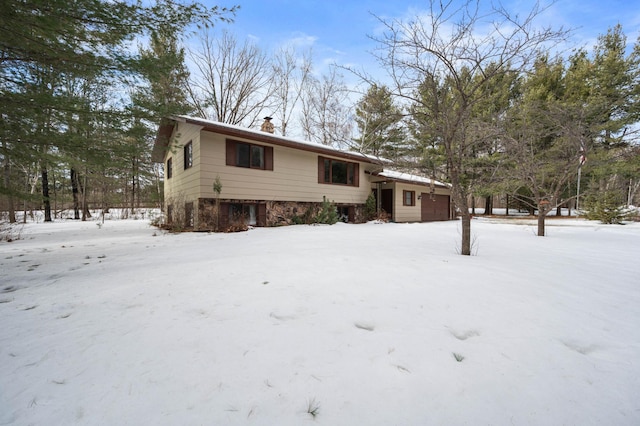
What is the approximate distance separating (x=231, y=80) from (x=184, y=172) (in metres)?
11.2

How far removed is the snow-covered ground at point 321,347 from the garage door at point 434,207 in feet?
47.1

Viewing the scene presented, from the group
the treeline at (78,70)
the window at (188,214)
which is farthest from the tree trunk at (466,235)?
the window at (188,214)

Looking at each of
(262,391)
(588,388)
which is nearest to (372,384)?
(262,391)

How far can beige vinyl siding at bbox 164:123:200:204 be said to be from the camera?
30.8 feet

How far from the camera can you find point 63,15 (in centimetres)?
344

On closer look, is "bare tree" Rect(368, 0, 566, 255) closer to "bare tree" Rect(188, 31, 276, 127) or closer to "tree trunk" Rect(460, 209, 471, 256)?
"tree trunk" Rect(460, 209, 471, 256)

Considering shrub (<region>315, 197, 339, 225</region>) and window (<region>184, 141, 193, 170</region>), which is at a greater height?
window (<region>184, 141, 193, 170</region>)

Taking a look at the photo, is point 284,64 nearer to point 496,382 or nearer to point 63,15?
point 63,15

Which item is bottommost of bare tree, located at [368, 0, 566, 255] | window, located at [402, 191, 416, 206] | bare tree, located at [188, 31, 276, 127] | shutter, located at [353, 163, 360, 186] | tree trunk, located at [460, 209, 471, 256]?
tree trunk, located at [460, 209, 471, 256]

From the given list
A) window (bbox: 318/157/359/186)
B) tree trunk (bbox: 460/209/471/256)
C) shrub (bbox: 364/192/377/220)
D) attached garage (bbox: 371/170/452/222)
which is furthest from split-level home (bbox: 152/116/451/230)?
tree trunk (bbox: 460/209/471/256)

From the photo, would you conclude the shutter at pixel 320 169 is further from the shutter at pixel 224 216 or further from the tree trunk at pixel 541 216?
the tree trunk at pixel 541 216

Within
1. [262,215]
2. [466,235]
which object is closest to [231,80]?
[262,215]

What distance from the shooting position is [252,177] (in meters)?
10.3

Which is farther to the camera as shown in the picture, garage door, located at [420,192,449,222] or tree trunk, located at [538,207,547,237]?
garage door, located at [420,192,449,222]
